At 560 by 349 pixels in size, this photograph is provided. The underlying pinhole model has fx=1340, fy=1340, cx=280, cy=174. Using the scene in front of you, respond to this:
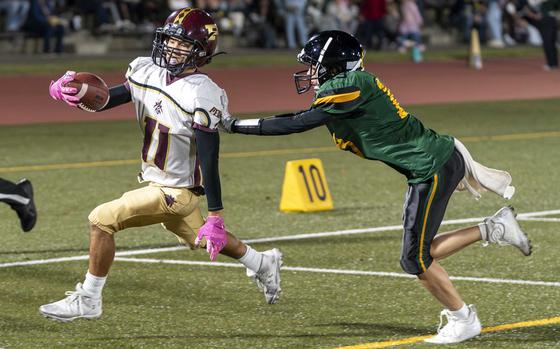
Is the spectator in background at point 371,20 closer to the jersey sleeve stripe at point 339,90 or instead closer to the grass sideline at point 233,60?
the grass sideline at point 233,60

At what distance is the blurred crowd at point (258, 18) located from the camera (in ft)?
104

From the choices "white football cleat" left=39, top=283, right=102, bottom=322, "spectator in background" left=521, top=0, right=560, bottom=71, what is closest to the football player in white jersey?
"white football cleat" left=39, top=283, right=102, bottom=322

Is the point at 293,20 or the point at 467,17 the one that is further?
the point at 467,17

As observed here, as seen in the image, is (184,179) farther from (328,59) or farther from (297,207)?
(297,207)

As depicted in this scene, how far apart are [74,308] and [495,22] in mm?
32582

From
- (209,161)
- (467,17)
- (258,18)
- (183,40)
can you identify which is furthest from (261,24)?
(209,161)

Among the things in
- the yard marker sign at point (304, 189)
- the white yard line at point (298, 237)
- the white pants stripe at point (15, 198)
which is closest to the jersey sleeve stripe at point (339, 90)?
the white pants stripe at point (15, 198)

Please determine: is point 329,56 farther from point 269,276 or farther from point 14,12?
point 14,12

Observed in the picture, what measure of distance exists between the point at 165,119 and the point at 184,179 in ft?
1.14

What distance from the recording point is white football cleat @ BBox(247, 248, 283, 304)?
783 cm

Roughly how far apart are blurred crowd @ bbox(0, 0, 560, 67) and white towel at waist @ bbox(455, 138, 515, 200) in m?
23.8

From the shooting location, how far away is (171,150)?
7352mm

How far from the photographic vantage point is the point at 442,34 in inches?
1575

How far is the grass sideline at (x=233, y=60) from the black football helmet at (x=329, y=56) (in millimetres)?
21257
